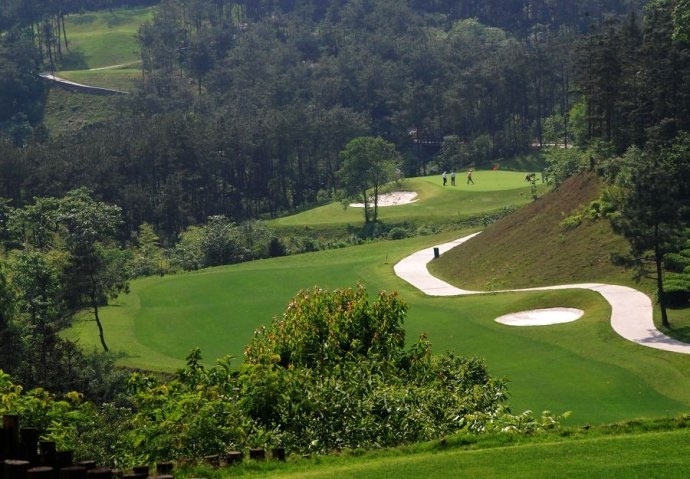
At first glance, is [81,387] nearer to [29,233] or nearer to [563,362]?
[563,362]

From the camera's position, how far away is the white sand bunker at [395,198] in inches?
4131

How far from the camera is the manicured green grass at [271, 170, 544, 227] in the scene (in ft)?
314

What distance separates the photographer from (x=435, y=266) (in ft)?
→ 220

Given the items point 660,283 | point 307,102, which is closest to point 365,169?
point 307,102

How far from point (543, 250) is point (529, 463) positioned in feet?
142

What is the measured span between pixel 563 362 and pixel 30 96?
136 meters

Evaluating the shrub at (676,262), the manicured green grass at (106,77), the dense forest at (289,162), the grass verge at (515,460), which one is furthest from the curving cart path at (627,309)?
the manicured green grass at (106,77)

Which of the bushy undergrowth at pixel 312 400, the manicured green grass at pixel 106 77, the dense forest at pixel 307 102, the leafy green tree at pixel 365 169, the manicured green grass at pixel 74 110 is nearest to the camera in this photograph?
the bushy undergrowth at pixel 312 400

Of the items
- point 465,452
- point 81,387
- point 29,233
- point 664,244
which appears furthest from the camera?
point 29,233

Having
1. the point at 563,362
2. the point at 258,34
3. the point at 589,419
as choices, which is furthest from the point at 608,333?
the point at 258,34

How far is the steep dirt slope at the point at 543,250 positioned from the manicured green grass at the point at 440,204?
94.0 ft

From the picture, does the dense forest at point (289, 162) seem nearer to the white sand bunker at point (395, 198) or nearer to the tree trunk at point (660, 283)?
the tree trunk at point (660, 283)

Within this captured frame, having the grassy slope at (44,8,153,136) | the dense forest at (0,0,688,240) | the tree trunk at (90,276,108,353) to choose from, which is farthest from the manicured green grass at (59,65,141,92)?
the tree trunk at (90,276,108,353)

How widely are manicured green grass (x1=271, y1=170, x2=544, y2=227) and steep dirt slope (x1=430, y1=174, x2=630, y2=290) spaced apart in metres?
28.6
